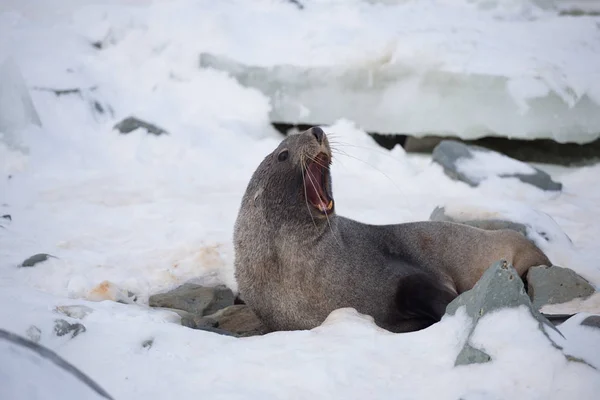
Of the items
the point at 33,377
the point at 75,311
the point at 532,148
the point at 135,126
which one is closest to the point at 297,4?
the point at 135,126

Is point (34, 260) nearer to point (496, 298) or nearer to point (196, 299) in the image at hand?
point (196, 299)

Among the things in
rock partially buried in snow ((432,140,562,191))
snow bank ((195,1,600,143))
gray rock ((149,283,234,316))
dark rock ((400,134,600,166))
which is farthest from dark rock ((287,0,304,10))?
gray rock ((149,283,234,316))

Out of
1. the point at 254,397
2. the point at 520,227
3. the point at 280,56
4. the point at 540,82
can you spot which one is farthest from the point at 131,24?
the point at 254,397

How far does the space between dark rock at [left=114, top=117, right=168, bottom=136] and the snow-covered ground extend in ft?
0.31

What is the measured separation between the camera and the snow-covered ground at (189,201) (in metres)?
2.53

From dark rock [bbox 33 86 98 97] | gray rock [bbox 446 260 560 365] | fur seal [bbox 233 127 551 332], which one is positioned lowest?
dark rock [bbox 33 86 98 97]

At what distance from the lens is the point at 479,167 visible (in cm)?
705

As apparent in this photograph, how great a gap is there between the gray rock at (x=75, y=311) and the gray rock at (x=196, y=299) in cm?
111

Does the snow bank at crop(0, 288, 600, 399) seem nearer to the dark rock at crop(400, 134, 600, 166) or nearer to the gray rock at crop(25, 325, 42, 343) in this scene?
the gray rock at crop(25, 325, 42, 343)

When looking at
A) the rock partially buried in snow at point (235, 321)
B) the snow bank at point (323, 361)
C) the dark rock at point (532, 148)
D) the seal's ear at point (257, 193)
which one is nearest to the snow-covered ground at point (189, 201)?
the snow bank at point (323, 361)

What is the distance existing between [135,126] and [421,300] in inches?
183

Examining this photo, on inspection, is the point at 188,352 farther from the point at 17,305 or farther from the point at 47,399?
the point at 47,399

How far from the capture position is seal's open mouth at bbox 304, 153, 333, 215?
3904 millimetres

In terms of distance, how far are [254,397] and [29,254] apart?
3146 mm
